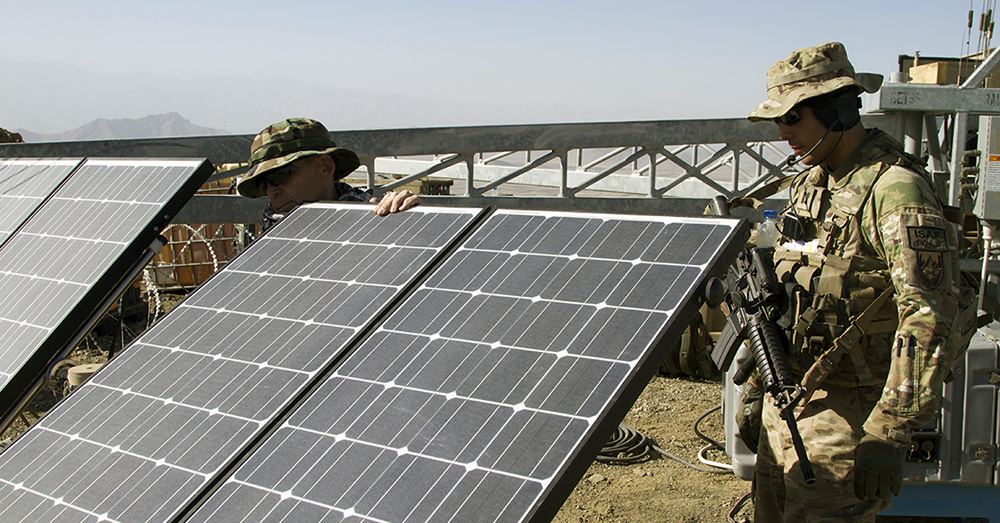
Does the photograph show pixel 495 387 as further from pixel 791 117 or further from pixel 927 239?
pixel 791 117

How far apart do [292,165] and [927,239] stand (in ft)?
9.68

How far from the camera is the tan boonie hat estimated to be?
153 inches

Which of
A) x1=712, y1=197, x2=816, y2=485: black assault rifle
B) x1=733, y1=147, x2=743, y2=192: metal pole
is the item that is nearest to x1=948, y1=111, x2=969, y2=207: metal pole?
x1=733, y1=147, x2=743, y2=192: metal pole

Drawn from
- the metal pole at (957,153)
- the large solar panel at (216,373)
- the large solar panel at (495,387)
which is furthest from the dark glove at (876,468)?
the metal pole at (957,153)

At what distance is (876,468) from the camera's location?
2.83 metres

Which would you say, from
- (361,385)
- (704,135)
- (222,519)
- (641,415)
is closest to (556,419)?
(361,385)

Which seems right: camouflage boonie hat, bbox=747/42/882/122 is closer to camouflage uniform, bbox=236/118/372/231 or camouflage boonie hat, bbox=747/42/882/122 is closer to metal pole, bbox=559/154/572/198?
camouflage uniform, bbox=236/118/372/231

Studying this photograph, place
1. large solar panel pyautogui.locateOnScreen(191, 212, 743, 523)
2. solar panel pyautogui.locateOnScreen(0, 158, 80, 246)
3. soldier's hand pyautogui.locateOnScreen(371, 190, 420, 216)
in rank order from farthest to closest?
1. solar panel pyautogui.locateOnScreen(0, 158, 80, 246)
2. soldier's hand pyautogui.locateOnScreen(371, 190, 420, 216)
3. large solar panel pyautogui.locateOnScreen(191, 212, 743, 523)

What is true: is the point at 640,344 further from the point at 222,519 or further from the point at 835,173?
the point at 835,173

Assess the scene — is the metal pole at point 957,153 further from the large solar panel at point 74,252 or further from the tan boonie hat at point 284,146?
the large solar panel at point 74,252

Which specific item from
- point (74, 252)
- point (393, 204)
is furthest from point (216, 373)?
point (74, 252)

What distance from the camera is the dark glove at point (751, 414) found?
3.89 m

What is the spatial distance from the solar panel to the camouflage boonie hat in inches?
153

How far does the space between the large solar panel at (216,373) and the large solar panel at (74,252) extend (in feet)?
1.17
